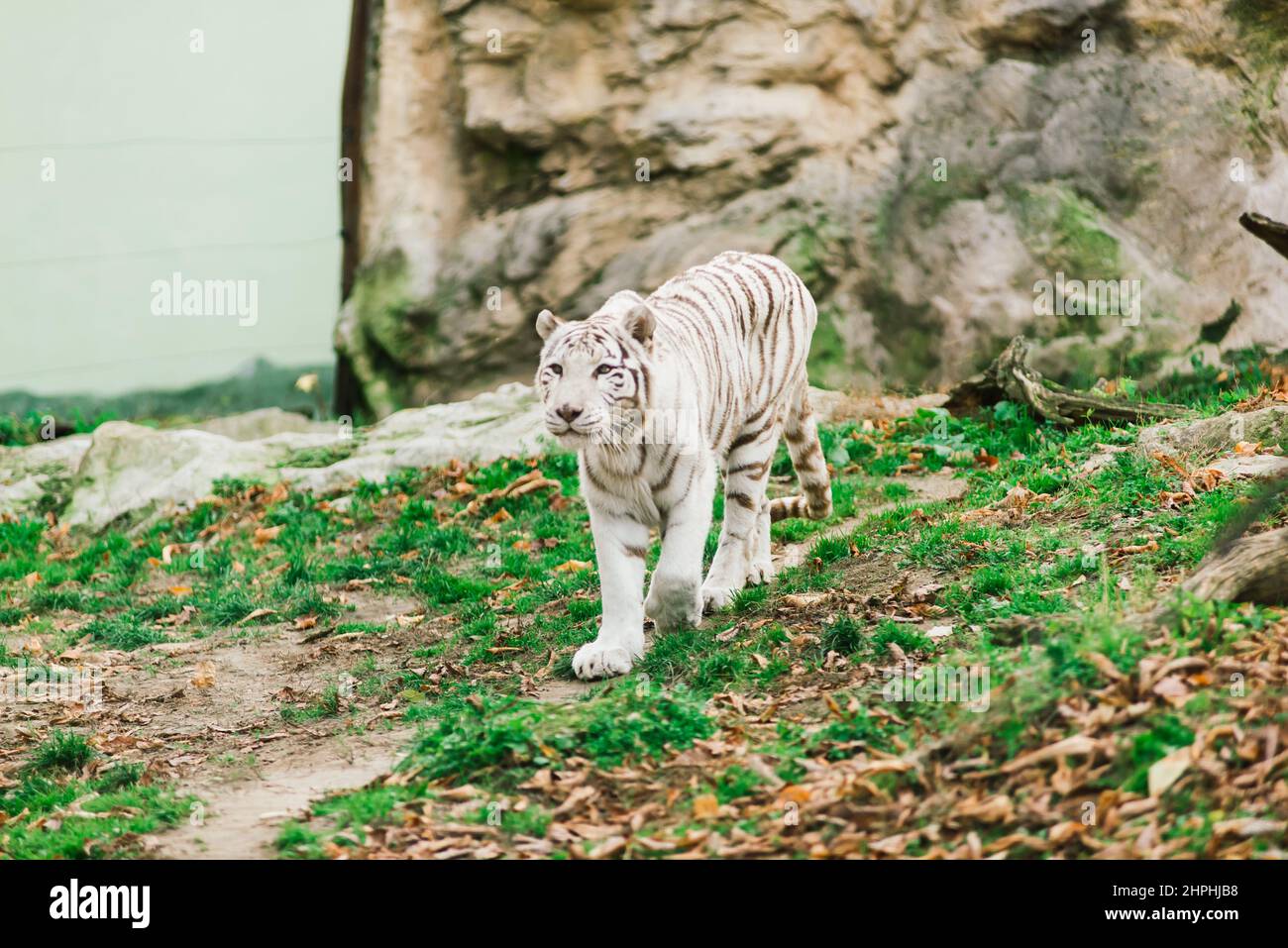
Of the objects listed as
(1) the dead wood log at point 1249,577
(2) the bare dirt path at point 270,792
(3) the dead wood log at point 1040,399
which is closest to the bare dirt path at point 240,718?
(2) the bare dirt path at point 270,792

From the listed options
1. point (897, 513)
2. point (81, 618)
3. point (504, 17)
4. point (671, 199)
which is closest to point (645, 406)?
point (897, 513)

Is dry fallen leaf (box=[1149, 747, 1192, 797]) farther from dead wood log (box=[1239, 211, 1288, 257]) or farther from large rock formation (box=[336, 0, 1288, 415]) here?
large rock formation (box=[336, 0, 1288, 415])

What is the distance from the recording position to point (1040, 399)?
8.46 m

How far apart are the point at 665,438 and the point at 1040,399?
11.8 ft

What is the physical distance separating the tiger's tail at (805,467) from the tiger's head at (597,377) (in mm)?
1665

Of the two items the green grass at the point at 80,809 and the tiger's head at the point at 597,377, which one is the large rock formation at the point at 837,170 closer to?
the tiger's head at the point at 597,377

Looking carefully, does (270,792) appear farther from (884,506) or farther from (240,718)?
(884,506)

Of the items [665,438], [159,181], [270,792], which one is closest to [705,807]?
[270,792]

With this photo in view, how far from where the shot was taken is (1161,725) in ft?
13.0


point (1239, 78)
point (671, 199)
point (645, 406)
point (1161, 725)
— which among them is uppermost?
point (1239, 78)

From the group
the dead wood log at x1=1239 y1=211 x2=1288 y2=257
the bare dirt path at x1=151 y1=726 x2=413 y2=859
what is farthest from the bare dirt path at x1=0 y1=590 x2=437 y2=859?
the dead wood log at x1=1239 y1=211 x2=1288 y2=257

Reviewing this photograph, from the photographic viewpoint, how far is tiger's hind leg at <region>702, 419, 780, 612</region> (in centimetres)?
645
